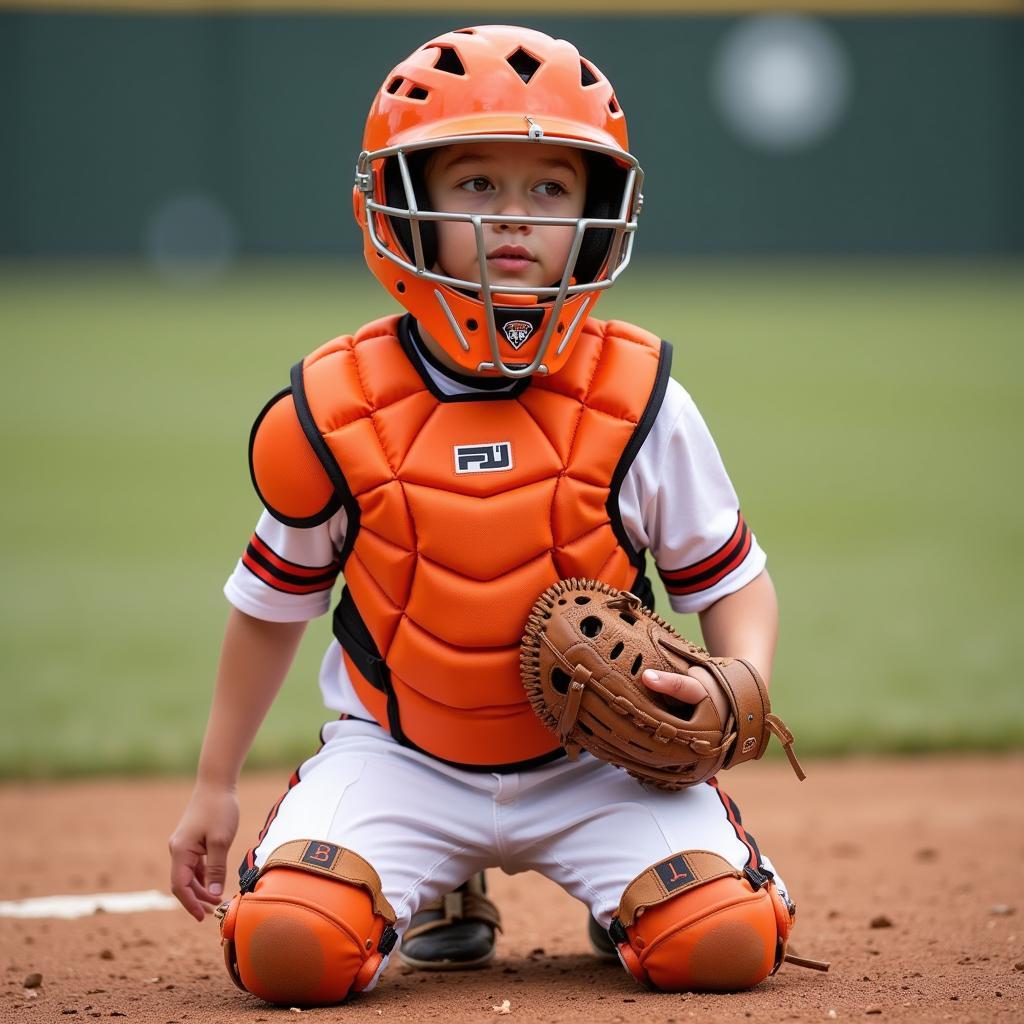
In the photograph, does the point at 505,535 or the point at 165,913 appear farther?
the point at 165,913

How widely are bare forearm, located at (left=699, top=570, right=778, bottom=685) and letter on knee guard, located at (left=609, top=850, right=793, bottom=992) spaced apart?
350mm

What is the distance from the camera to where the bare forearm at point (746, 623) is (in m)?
2.65

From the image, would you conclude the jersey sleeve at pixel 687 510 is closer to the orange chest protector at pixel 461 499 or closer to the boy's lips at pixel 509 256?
the orange chest protector at pixel 461 499

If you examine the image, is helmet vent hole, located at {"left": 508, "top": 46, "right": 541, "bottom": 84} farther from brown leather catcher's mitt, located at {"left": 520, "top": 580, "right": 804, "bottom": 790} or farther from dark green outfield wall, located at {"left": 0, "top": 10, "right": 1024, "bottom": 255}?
dark green outfield wall, located at {"left": 0, "top": 10, "right": 1024, "bottom": 255}

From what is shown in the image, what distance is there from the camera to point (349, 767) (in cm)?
269

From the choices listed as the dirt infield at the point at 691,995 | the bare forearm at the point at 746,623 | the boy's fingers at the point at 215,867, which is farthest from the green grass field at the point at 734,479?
the bare forearm at the point at 746,623

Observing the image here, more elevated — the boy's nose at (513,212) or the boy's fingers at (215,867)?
the boy's nose at (513,212)

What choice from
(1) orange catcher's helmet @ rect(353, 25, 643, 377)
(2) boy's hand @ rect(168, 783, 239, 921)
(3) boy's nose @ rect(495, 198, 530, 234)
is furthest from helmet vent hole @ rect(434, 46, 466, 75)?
(2) boy's hand @ rect(168, 783, 239, 921)

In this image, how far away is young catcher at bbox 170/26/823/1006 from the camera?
2455 mm

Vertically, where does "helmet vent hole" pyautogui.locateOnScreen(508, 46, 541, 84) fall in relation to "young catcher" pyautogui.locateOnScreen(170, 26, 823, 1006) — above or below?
above

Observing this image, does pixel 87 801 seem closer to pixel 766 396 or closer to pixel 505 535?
pixel 505 535

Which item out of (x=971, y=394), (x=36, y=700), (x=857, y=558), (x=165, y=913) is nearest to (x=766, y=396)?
(x=971, y=394)

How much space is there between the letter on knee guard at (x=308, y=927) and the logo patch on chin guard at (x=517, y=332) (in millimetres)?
845

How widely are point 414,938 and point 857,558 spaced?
16.4ft
